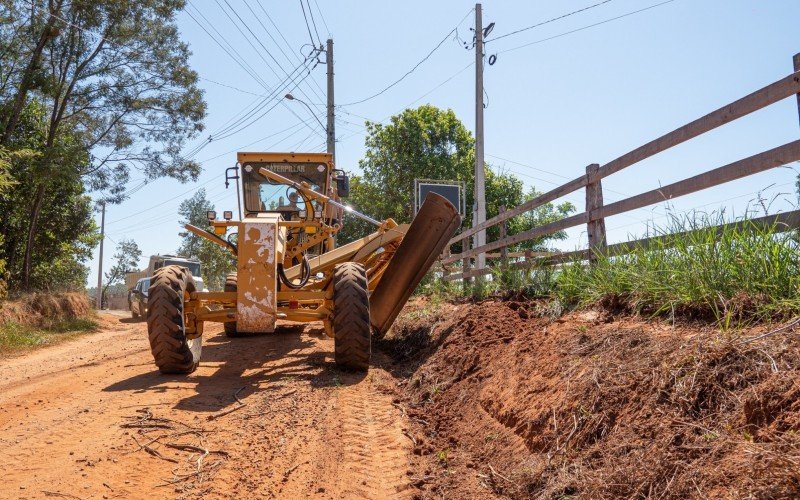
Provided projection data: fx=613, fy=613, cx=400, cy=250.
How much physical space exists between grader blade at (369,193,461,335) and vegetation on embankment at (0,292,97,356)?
25.8 feet

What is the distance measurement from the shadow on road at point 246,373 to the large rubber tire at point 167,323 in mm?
227

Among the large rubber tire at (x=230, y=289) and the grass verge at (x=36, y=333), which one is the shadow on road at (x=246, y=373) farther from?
the grass verge at (x=36, y=333)

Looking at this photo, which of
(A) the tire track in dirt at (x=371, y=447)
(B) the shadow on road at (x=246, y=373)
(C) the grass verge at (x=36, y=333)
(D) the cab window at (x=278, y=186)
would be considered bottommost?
(A) the tire track in dirt at (x=371, y=447)

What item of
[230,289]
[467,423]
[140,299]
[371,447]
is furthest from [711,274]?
[140,299]

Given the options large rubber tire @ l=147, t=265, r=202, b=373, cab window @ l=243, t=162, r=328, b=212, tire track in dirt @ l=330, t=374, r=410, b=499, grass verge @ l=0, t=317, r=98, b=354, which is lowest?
tire track in dirt @ l=330, t=374, r=410, b=499

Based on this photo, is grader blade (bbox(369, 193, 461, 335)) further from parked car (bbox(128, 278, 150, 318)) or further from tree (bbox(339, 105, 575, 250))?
tree (bbox(339, 105, 575, 250))

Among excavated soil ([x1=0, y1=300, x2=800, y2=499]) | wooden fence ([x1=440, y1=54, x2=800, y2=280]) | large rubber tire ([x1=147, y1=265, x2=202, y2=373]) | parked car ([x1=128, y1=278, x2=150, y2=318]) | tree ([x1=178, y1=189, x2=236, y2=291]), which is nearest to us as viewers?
excavated soil ([x1=0, y1=300, x2=800, y2=499])

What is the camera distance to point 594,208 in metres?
6.66

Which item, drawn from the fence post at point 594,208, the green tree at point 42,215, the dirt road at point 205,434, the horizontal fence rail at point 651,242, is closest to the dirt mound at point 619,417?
the dirt road at point 205,434

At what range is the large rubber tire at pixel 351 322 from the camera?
6.71 meters

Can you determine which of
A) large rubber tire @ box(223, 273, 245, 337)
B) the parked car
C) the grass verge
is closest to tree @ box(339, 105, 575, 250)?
the parked car

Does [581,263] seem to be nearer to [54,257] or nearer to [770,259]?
[770,259]

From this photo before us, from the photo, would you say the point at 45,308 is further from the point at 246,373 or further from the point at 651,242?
the point at 651,242

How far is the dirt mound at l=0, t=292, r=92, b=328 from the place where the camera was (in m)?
15.3
